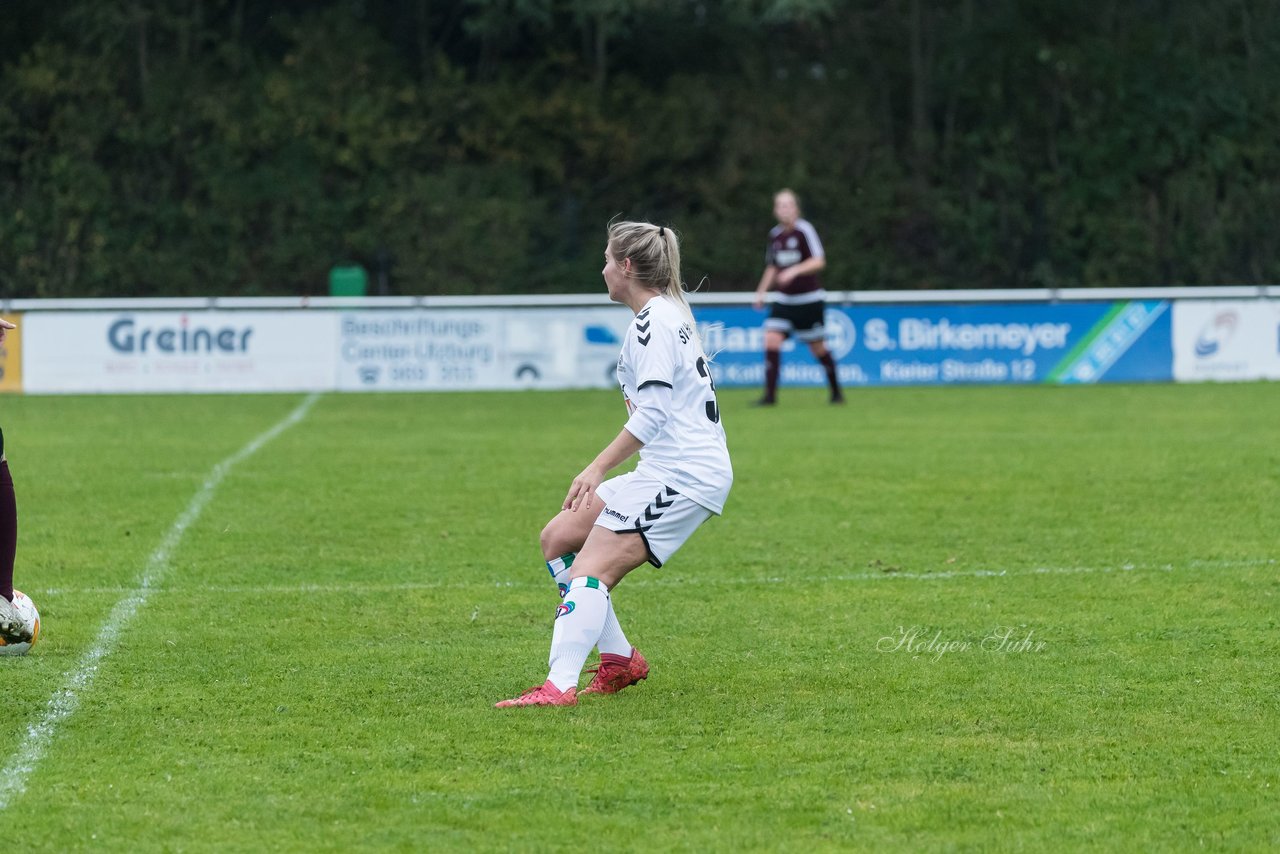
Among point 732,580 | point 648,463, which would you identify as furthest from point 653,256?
point 732,580

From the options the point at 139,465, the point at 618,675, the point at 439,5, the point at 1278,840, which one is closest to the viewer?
the point at 1278,840

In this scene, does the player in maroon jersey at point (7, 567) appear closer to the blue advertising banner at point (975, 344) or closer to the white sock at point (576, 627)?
the white sock at point (576, 627)

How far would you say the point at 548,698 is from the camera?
5.61 meters

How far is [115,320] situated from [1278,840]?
59.7ft

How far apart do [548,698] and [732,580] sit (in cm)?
267

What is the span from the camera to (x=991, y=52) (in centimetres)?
3422

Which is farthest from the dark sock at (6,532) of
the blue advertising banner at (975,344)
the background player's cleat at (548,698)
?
the blue advertising banner at (975,344)

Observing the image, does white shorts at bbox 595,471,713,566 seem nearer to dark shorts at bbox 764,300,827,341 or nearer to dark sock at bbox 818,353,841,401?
dark sock at bbox 818,353,841,401

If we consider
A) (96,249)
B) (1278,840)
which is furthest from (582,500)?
(96,249)

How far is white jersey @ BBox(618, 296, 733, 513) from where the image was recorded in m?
5.51

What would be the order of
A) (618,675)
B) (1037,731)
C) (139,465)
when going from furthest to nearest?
1. (139,465)
2. (618,675)
3. (1037,731)

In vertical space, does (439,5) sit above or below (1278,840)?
above

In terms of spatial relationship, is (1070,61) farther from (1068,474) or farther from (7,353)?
(1068,474)

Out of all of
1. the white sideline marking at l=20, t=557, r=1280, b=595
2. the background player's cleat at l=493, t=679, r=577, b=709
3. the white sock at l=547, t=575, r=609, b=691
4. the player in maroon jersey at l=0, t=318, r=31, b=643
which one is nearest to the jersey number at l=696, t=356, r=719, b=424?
the white sock at l=547, t=575, r=609, b=691
